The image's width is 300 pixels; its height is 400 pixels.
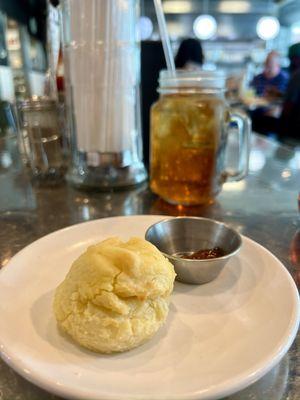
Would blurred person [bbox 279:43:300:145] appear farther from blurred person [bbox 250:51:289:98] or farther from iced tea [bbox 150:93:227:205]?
blurred person [bbox 250:51:289:98]

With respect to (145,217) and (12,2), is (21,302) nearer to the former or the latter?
(145,217)

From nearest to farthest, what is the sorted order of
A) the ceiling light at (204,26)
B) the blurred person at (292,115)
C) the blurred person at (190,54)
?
the blurred person at (190,54) → the blurred person at (292,115) → the ceiling light at (204,26)

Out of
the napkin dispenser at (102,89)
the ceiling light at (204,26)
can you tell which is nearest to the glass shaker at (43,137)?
the napkin dispenser at (102,89)

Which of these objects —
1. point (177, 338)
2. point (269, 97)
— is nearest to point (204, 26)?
point (269, 97)

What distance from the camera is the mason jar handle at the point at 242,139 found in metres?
0.90

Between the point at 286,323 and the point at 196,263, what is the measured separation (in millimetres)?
155

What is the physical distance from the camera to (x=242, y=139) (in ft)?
3.09

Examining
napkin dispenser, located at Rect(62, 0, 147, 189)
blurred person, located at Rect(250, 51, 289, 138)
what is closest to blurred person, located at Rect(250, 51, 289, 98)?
blurred person, located at Rect(250, 51, 289, 138)

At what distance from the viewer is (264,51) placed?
760 centimetres

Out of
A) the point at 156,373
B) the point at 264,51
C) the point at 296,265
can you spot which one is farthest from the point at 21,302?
the point at 264,51

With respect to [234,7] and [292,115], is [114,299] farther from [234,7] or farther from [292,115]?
[234,7]

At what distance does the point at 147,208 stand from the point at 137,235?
21 cm

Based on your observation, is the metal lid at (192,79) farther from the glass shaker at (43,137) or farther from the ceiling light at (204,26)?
the ceiling light at (204,26)

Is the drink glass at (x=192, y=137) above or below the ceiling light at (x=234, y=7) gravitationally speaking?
below
